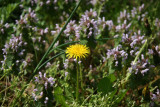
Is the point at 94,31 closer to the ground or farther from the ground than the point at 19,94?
farther from the ground

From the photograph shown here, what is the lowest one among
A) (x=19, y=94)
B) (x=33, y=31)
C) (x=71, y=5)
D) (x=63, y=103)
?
(x=63, y=103)

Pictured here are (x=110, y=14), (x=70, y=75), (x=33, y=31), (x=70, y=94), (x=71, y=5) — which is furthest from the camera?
(x=110, y=14)

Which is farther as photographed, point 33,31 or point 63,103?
point 33,31

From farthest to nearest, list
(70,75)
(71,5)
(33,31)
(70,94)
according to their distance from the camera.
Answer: (71,5) < (33,31) < (70,75) < (70,94)

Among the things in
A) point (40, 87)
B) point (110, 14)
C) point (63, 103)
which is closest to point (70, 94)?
point (63, 103)

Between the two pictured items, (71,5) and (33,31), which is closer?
(33,31)

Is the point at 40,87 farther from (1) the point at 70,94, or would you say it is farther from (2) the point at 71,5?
(2) the point at 71,5

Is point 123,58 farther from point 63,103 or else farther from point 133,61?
point 63,103

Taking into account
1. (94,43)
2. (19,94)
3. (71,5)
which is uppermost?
(71,5)

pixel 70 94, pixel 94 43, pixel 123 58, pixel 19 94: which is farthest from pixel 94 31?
pixel 19 94
